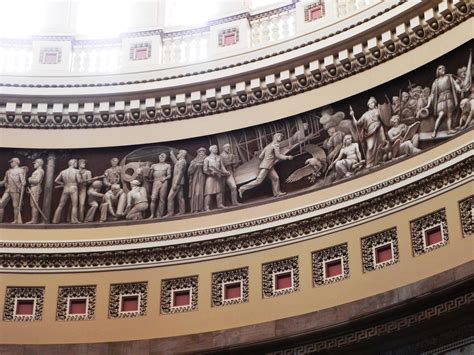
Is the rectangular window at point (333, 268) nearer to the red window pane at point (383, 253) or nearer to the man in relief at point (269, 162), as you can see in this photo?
the red window pane at point (383, 253)

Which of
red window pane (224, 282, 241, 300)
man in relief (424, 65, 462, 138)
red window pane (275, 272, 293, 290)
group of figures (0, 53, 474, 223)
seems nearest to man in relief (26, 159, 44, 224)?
group of figures (0, 53, 474, 223)

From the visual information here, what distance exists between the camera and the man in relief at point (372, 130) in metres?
22.5

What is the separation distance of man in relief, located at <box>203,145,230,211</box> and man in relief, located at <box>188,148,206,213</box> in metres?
0.08

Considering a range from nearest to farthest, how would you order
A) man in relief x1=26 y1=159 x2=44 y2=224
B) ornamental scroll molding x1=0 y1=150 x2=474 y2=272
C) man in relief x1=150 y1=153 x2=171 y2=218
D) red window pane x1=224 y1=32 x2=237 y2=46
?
ornamental scroll molding x1=0 y1=150 x2=474 y2=272 → man in relief x1=150 y1=153 x2=171 y2=218 → man in relief x1=26 y1=159 x2=44 y2=224 → red window pane x1=224 y1=32 x2=237 y2=46

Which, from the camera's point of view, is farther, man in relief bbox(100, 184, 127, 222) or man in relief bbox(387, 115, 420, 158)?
man in relief bbox(100, 184, 127, 222)

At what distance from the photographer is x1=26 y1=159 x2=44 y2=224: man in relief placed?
24078 millimetres

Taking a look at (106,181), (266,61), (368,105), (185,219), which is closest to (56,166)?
(106,181)

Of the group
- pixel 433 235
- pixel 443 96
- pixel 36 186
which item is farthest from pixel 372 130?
pixel 36 186

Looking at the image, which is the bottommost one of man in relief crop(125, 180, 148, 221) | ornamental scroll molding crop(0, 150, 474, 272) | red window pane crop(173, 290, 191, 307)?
red window pane crop(173, 290, 191, 307)

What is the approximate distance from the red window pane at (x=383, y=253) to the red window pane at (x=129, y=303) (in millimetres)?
4408

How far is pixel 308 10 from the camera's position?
81.0ft

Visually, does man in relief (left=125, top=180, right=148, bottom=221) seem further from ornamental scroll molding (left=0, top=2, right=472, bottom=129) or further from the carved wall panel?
the carved wall panel

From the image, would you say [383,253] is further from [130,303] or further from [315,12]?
[315,12]

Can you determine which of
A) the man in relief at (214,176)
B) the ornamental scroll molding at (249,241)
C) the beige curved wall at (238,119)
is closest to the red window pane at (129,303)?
the ornamental scroll molding at (249,241)
